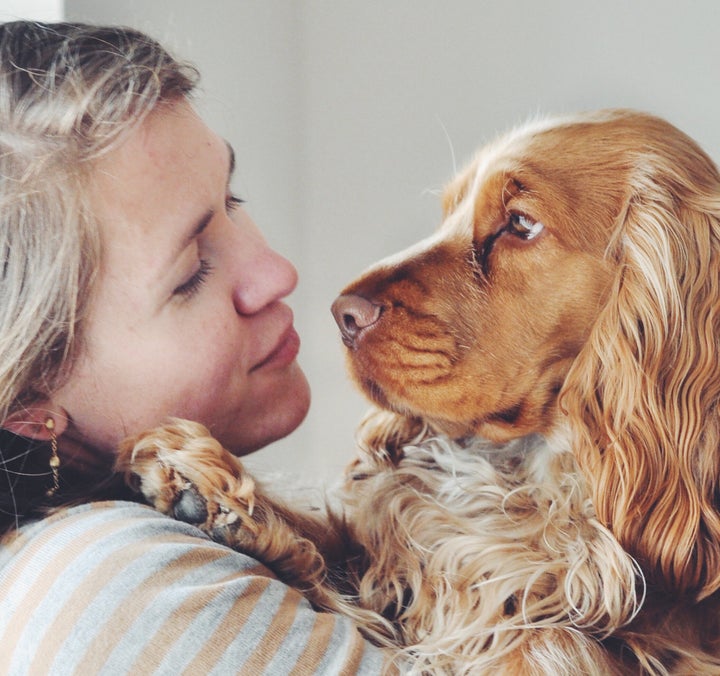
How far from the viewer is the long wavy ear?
0.95m

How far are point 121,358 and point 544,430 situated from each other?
558mm

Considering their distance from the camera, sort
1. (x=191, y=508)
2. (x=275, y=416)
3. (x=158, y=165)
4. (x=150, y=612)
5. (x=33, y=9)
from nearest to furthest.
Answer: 1. (x=150, y=612)
2. (x=191, y=508)
3. (x=158, y=165)
4. (x=275, y=416)
5. (x=33, y=9)

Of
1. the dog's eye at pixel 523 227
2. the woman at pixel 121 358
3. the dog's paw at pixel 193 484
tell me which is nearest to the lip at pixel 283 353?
the woman at pixel 121 358

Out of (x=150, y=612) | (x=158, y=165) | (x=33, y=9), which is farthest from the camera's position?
(x=33, y=9)

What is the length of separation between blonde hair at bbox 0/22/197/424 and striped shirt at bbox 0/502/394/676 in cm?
22

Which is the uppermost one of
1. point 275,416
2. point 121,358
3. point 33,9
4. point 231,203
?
point 33,9

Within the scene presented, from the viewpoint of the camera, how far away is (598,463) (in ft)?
3.29

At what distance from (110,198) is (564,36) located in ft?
4.62

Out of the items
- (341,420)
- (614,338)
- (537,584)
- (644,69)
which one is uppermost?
(644,69)

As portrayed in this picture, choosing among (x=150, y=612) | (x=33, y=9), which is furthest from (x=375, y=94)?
(x=150, y=612)

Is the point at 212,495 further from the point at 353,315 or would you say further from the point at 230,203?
the point at 230,203

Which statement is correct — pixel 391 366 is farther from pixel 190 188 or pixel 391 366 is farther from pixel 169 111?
pixel 169 111

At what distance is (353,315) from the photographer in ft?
3.62

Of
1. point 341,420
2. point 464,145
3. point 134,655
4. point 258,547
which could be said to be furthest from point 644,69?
point 134,655
